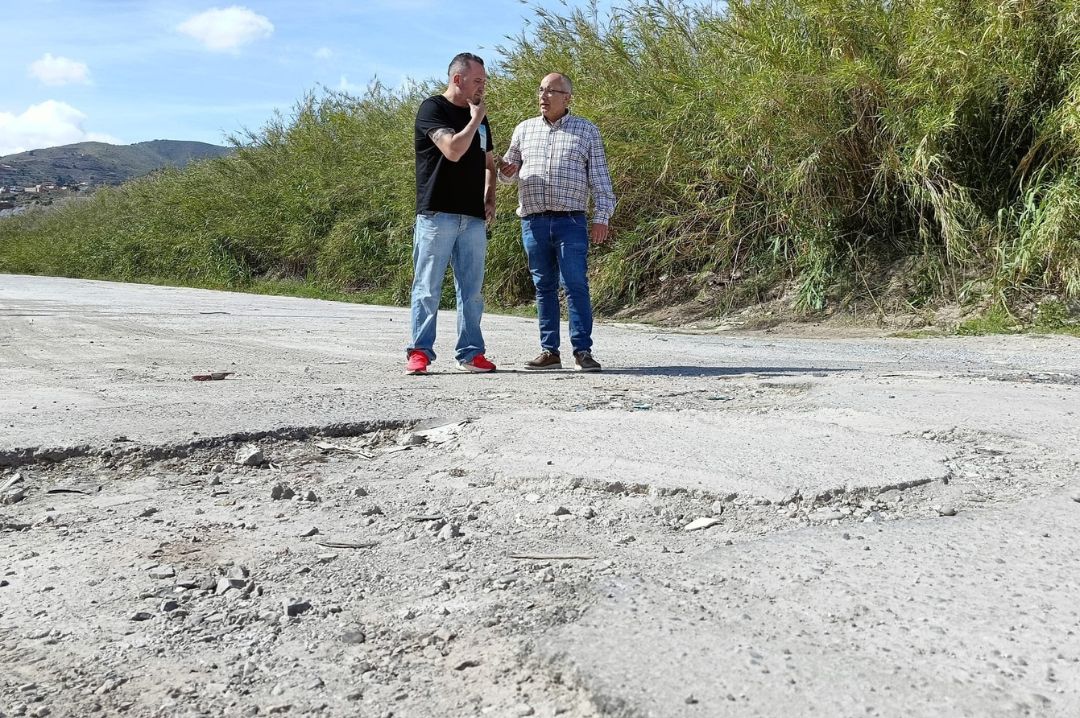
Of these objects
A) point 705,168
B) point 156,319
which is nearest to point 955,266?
point 705,168

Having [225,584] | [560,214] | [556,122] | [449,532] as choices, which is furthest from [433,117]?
[225,584]

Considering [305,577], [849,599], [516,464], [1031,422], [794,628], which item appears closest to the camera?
[794,628]

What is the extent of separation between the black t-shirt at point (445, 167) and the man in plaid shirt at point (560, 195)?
0.23 m

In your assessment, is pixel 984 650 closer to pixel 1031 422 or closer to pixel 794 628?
pixel 794 628

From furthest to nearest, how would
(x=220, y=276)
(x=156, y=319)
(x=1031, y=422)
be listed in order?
(x=220, y=276) → (x=156, y=319) → (x=1031, y=422)

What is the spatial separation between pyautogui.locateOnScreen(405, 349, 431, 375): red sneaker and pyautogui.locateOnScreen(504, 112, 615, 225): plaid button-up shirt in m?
0.93

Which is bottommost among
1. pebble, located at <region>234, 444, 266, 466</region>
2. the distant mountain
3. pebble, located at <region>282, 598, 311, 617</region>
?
pebble, located at <region>282, 598, 311, 617</region>

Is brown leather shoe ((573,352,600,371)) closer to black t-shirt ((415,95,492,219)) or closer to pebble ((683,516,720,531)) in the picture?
black t-shirt ((415,95,492,219))

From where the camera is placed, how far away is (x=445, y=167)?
17.2 feet

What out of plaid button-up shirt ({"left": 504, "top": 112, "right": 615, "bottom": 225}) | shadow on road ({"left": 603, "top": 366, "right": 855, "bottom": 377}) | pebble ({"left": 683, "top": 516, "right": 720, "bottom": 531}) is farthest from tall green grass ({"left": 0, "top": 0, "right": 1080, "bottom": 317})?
pebble ({"left": 683, "top": 516, "right": 720, "bottom": 531})

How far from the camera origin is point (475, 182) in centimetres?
533

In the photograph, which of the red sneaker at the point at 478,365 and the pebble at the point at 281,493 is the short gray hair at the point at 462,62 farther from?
the pebble at the point at 281,493

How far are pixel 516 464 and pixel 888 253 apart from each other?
6.63m

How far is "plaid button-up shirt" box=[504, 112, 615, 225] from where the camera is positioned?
5.37 meters
